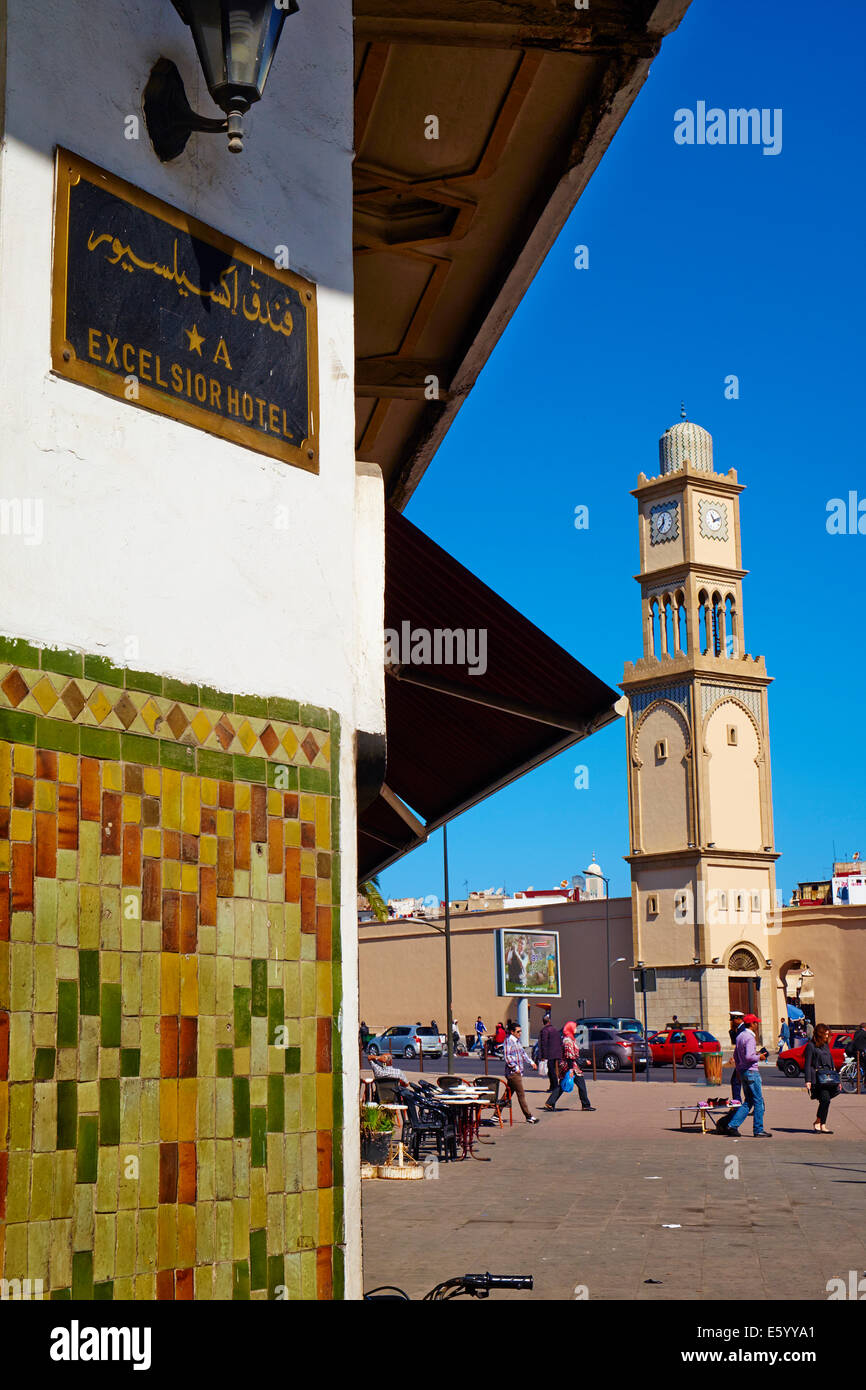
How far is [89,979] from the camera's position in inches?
150

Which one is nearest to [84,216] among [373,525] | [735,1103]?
[373,525]

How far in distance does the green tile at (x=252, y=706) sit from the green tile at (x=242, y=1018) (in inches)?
32.4

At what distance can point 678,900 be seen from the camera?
6044cm

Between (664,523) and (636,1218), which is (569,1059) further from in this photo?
(664,523)

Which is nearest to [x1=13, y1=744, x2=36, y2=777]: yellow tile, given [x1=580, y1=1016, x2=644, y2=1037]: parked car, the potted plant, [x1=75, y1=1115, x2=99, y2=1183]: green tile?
[x1=75, y1=1115, x2=99, y2=1183]: green tile

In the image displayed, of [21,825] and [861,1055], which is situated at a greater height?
[21,825]

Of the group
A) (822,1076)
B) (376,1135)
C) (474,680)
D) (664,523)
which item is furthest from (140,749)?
(664,523)

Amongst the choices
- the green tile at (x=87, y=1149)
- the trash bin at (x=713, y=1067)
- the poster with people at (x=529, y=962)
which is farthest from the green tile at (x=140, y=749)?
the poster with people at (x=529, y=962)

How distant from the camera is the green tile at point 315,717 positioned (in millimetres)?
4691

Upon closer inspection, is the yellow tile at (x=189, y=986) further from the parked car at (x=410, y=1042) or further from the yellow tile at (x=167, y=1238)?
the parked car at (x=410, y=1042)

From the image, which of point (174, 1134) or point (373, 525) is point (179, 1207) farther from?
point (373, 525)

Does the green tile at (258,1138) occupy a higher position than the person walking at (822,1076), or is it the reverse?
the green tile at (258,1138)

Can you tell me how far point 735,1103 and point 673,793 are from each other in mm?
41203

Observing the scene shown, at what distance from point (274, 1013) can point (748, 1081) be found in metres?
16.8
